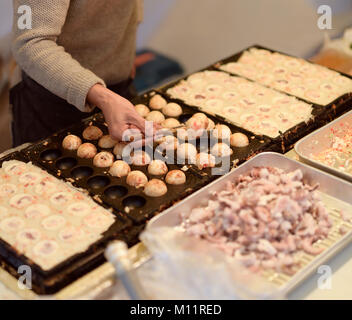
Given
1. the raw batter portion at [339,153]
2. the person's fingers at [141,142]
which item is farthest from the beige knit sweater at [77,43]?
the raw batter portion at [339,153]

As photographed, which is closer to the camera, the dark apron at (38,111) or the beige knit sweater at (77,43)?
the beige knit sweater at (77,43)

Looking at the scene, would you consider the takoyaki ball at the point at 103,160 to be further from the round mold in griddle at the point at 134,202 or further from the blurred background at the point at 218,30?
the blurred background at the point at 218,30

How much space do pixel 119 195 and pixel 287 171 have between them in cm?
62

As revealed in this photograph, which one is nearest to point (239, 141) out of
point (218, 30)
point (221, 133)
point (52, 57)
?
point (221, 133)

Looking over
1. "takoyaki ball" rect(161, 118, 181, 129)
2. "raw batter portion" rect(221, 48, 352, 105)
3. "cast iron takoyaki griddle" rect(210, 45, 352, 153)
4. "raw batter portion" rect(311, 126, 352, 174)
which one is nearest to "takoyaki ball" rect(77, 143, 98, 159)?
"takoyaki ball" rect(161, 118, 181, 129)

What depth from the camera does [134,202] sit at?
5.95 ft

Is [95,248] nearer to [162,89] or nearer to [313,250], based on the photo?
[313,250]

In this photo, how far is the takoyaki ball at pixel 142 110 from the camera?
91.5 inches

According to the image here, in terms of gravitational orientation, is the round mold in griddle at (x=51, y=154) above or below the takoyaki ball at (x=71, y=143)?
below

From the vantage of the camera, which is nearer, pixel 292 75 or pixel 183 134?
pixel 183 134

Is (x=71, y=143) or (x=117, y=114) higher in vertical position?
(x=117, y=114)

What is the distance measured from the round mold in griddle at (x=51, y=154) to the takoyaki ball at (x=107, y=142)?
165 mm

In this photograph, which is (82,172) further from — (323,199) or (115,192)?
(323,199)

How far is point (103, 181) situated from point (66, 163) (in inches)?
7.5
